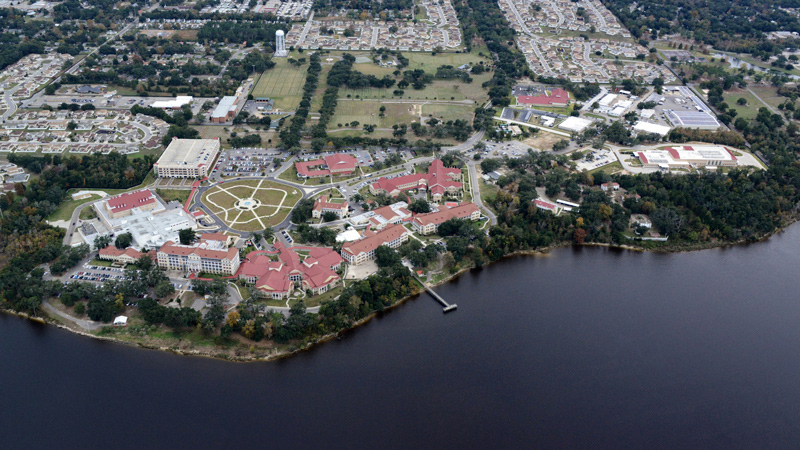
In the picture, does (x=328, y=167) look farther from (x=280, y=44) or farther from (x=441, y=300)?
(x=280, y=44)

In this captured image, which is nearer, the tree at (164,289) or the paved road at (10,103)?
the tree at (164,289)

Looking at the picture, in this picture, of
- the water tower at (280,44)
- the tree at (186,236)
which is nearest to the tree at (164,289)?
the tree at (186,236)

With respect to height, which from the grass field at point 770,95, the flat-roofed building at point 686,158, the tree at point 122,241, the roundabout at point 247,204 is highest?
the grass field at point 770,95

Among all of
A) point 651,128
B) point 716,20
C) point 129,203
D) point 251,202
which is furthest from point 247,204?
point 716,20

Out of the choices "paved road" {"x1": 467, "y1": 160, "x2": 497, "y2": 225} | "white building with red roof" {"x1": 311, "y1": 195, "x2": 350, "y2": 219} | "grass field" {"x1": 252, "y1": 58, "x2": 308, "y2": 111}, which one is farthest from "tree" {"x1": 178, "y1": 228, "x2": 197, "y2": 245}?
"grass field" {"x1": 252, "y1": 58, "x2": 308, "y2": 111}

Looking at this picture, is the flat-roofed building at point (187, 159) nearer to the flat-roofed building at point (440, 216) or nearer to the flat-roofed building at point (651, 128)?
the flat-roofed building at point (440, 216)

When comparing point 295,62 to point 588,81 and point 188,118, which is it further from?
point 588,81

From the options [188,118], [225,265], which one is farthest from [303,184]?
[188,118]
